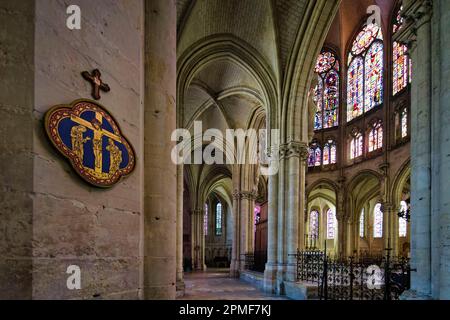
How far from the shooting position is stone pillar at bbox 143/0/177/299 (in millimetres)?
3680

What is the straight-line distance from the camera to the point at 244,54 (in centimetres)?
1466

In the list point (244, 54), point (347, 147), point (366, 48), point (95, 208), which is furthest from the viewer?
point (347, 147)

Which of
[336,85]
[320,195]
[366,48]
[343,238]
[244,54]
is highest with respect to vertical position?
[366,48]

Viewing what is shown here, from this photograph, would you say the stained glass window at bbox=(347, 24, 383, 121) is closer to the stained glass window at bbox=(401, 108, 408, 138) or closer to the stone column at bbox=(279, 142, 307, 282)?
the stained glass window at bbox=(401, 108, 408, 138)

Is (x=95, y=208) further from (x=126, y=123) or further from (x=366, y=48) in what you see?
(x=366, y=48)

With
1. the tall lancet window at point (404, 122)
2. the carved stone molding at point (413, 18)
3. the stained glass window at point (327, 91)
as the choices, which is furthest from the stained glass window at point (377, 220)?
the carved stone molding at point (413, 18)

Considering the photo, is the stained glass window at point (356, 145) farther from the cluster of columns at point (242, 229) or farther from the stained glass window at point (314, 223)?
the stained glass window at point (314, 223)

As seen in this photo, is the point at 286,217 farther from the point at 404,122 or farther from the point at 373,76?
the point at 373,76

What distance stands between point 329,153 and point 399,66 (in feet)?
26.7

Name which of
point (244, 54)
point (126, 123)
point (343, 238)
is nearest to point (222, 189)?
point (343, 238)

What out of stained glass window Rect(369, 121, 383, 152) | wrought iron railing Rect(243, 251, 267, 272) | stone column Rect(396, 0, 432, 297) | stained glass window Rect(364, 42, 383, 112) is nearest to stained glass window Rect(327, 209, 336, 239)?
stained glass window Rect(369, 121, 383, 152)

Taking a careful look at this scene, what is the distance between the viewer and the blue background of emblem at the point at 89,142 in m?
2.55

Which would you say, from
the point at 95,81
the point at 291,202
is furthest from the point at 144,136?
the point at 291,202

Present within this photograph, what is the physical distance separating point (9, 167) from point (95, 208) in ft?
2.38
